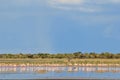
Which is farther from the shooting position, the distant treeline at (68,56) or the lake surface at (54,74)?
the distant treeline at (68,56)

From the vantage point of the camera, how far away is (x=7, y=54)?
506 ft

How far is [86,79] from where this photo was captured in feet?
230

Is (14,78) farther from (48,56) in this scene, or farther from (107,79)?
(48,56)

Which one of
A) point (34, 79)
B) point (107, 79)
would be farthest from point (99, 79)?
point (34, 79)

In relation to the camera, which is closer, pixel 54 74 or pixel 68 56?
pixel 54 74

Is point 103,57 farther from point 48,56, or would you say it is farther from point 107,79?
point 107,79

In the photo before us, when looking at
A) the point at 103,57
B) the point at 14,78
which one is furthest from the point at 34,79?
the point at 103,57

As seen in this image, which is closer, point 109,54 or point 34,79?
point 34,79

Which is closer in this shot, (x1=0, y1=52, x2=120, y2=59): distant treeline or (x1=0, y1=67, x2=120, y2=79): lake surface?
(x1=0, y1=67, x2=120, y2=79): lake surface

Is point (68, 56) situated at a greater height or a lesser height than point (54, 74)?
greater

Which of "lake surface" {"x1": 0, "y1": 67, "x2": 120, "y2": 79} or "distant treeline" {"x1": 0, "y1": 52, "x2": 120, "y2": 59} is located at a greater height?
"distant treeline" {"x1": 0, "y1": 52, "x2": 120, "y2": 59}

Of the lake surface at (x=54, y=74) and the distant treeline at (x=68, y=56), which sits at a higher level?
the distant treeline at (x=68, y=56)

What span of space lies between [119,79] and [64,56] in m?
79.1

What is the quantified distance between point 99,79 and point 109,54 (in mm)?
80721
